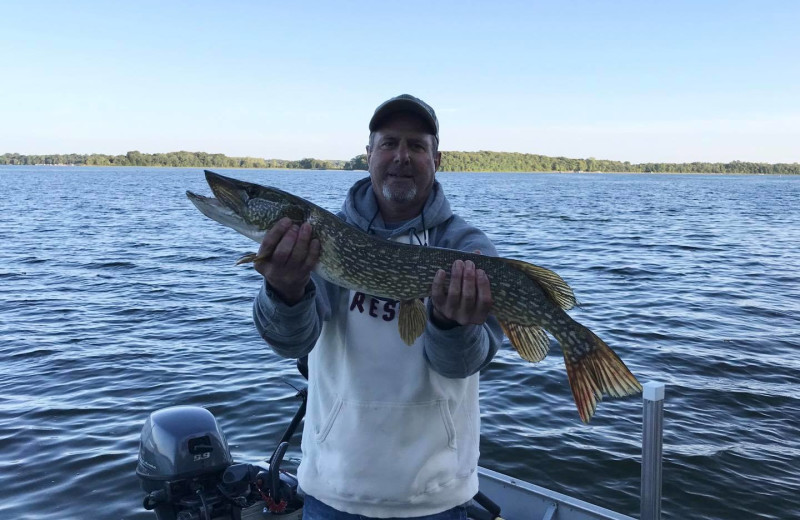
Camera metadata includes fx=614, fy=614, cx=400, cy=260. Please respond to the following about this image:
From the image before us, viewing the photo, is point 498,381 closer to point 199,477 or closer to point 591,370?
point 199,477

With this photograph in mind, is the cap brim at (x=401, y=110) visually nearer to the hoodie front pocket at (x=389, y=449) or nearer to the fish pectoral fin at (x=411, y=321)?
the fish pectoral fin at (x=411, y=321)

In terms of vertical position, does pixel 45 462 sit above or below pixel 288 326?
below

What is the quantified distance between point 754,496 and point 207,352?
7238 mm

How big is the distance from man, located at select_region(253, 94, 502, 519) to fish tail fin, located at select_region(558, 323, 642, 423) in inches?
14.5

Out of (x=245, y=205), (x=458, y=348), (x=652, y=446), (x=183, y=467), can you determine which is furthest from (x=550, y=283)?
(x=183, y=467)

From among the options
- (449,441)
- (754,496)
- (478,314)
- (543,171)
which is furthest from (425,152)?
(543,171)

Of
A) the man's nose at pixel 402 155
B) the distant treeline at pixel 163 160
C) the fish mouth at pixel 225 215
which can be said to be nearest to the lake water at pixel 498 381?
the fish mouth at pixel 225 215

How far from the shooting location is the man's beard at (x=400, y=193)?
2600 mm

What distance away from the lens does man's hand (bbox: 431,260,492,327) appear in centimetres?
237

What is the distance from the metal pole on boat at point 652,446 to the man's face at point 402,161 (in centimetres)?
155

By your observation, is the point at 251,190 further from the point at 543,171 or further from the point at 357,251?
the point at 543,171

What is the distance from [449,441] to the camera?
233cm

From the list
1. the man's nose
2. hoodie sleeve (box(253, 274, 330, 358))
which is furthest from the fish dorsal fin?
hoodie sleeve (box(253, 274, 330, 358))

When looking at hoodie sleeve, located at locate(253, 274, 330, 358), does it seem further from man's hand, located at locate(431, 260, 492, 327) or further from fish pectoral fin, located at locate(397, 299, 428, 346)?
man's hand, located at locate(431, 260, 492, 327)
